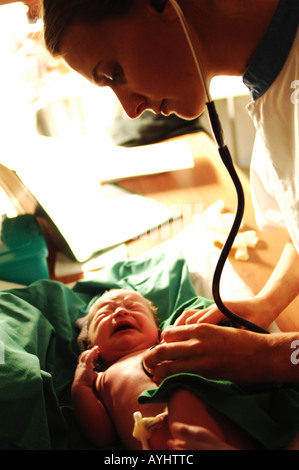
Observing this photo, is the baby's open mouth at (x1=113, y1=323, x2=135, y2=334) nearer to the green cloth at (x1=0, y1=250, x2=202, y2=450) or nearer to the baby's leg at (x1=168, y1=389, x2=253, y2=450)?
the green cloth at (x1=0, y1=250, x2=202, y2=450)

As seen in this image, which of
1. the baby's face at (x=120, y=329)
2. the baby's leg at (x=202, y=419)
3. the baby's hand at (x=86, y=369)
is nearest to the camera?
the baby's leg at (x=202, y=419)

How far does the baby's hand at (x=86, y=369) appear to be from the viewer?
1083mm

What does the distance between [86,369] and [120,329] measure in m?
0.17

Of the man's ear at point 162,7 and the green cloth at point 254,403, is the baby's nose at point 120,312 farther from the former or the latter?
the man's ear at point 162,7

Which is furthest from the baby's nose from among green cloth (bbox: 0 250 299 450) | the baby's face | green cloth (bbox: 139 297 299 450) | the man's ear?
the man's ear

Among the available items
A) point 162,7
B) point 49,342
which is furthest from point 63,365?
point 162,7

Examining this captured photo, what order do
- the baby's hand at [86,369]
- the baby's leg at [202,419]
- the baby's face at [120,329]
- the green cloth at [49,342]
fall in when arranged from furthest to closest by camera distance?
the baby's face at [120,329], the baby's hand at [86,369], the green cloth at [49,342], the baby's leg at [202,419]

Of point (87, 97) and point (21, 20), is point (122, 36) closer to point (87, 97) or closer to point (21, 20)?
point (87, 97)

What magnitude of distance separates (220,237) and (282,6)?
784 millimetres

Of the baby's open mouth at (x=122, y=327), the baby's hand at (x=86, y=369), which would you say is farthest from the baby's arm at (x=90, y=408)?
the baby's open mouth at (x=122, y=327)

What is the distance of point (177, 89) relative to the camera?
92 cm

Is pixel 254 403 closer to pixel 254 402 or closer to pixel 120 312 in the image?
pixel 254 402

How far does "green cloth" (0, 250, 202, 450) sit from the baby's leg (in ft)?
0.81

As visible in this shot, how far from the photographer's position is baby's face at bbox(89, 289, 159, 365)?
1.21 meters
